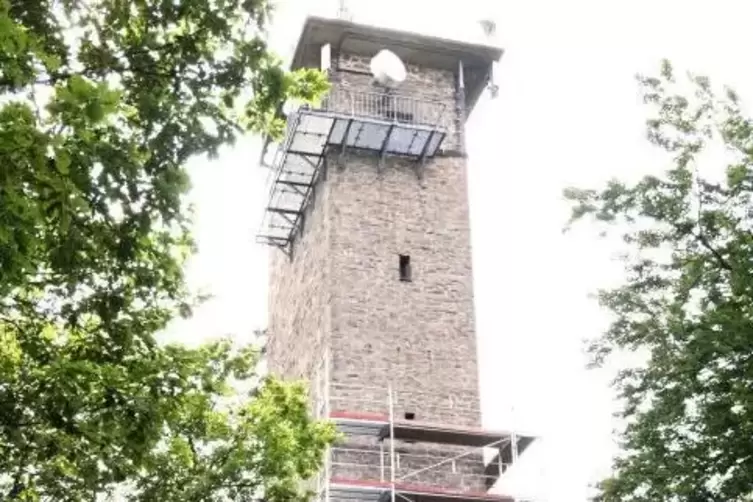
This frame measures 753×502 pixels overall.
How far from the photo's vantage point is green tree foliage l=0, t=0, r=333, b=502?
5.75 metres

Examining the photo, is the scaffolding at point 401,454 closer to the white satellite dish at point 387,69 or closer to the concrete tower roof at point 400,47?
the white satellite dish at point 387,69

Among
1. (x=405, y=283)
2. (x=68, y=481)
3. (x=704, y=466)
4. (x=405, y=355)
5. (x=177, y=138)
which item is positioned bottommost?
(x=68, y=481)

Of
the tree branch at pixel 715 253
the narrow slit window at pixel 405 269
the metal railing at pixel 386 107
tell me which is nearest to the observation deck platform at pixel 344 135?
the metal railing at pixel 386 107

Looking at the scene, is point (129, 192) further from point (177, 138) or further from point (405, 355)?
point (405, 355)

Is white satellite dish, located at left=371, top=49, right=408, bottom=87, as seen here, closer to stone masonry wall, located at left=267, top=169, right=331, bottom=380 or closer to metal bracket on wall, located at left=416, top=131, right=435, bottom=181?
metal bracket on wall, located at left=416, top=131, right=435, bottom=181

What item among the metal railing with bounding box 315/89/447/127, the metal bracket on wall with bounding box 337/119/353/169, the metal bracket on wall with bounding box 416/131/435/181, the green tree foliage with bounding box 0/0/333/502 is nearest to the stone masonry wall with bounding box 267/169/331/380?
the metal bracket on wall with bounding box 337/119/353/169

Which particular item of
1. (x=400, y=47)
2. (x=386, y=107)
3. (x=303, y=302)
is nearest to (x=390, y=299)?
(x=303, y=302)

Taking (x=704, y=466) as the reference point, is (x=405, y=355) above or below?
above

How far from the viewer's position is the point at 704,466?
1464 centimetres

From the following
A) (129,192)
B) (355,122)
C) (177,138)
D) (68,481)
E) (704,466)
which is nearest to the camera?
(129,192)

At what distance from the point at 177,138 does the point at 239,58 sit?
743mm

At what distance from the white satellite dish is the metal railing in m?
0.35

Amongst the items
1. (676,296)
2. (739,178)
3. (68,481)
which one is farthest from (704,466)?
(68,481)

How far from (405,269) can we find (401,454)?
15.3ft
